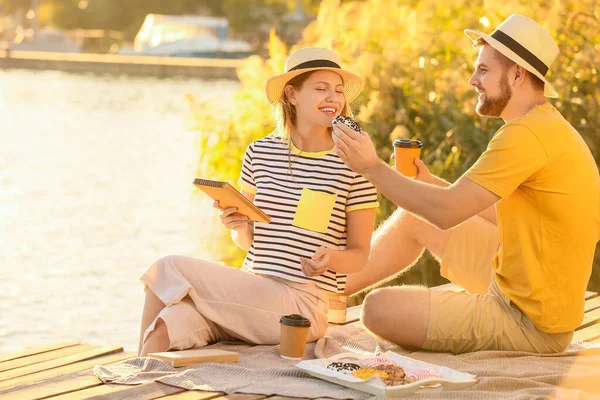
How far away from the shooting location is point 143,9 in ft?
166

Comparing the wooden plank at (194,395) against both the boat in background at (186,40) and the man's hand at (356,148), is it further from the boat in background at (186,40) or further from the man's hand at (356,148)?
the boat in background at (186,40)

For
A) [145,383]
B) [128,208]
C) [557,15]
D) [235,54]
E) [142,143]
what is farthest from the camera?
[235,54]

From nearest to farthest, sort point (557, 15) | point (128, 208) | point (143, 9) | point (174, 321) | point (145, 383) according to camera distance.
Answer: point (145, 383) < point (174, 321) < point (557, 15) < point (128, 208) < point (143, 9)

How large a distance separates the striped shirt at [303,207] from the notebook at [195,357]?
1.40ft

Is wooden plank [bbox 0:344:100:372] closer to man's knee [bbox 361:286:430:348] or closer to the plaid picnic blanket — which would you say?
the plaid picnic blanket

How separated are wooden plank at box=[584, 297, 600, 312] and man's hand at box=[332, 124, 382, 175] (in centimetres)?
193

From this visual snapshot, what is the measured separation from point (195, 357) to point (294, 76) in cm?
115

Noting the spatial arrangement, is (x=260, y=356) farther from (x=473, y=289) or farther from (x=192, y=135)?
(x=192, y=135)

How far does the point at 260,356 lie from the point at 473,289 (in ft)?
3.09

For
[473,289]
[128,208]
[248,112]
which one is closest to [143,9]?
[128,208]

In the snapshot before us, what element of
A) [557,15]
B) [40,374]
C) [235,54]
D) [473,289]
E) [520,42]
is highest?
[235,54]

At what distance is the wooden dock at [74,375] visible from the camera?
11.6 ft

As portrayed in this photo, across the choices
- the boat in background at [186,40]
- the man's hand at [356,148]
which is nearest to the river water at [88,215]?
the man's hand at [356,148]

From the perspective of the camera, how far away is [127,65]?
36.1 m
